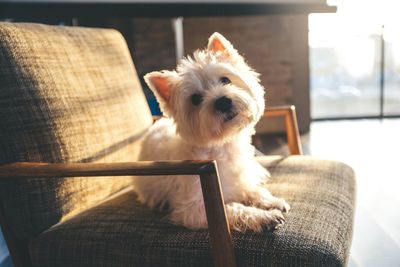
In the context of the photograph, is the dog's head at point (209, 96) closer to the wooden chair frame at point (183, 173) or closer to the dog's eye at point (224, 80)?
the dog's eye at point (224, 80)

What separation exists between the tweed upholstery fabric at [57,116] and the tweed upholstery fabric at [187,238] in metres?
0.09

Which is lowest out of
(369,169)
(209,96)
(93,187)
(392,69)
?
(369,169)

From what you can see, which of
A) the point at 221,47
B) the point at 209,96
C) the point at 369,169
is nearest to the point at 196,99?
the point at 209,96

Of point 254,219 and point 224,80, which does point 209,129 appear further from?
point 254,219

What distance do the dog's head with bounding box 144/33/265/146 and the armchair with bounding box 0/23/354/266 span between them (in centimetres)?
30

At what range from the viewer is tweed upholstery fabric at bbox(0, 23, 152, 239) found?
4.60ft

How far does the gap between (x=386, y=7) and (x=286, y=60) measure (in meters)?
1.47

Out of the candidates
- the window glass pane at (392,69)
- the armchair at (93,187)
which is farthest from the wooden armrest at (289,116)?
the window glass pane at (392,69)

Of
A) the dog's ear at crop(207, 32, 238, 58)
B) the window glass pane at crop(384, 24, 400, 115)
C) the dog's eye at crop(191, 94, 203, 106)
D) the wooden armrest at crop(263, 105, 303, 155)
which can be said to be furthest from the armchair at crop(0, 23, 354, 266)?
the window glass pane at crop(384, 24, 400, 115)

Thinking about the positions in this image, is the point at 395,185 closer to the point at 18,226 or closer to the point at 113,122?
the point at 113,122

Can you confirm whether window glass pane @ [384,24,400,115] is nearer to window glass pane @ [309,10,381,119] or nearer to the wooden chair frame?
window glass pane @ [309,10,381,119]

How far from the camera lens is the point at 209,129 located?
1.46m

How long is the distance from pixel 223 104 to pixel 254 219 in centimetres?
39

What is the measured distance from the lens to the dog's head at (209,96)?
1455mm
